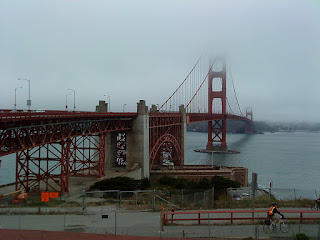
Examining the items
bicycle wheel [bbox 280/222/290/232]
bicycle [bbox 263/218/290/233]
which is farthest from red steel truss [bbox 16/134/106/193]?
bicycle wheel [bbox 280/222/290/232]

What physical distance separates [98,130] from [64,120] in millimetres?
6093

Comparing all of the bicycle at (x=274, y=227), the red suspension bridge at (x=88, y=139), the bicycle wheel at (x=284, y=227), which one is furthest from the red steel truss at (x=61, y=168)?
the bicycle wheel at (x=284, y=227)

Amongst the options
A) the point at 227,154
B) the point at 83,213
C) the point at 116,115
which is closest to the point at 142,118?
the point at 116,115

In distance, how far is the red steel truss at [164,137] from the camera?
39.9 meters

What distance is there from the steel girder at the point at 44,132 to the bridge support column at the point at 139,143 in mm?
3350

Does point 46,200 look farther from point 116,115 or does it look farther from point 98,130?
point 116,115

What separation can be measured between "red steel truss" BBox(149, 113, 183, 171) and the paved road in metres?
25.4

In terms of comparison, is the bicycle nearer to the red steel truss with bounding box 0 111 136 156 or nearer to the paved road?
the paved road

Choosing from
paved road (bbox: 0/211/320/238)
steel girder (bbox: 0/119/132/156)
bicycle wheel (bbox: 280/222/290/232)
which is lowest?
paved road (bbox: 0/211/320/238)

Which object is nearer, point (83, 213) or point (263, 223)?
point (263, 223)

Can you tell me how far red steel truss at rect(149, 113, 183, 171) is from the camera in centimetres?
3988

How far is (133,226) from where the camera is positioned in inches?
434

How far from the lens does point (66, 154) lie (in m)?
23.7

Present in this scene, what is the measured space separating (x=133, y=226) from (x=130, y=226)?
9cm
